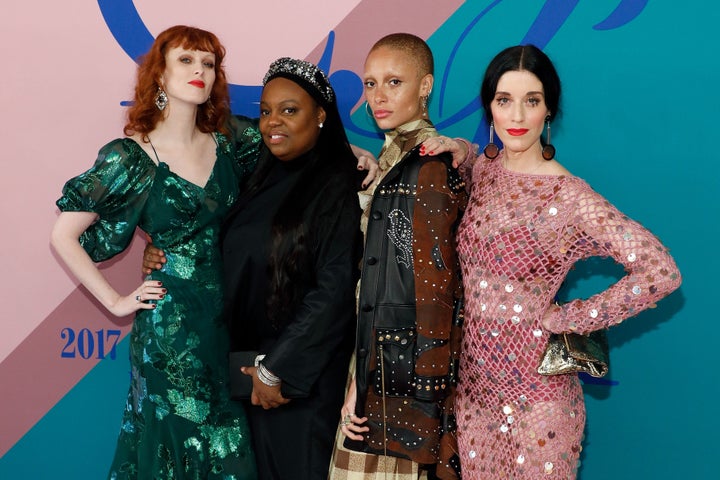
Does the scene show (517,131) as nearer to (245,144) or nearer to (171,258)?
(245,144)

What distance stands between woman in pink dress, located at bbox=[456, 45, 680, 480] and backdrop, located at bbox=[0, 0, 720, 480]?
37.3 inches

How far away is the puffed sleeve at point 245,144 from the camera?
3199 millimetres

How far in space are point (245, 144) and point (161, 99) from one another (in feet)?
1.21

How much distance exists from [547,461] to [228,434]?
3.80 feet

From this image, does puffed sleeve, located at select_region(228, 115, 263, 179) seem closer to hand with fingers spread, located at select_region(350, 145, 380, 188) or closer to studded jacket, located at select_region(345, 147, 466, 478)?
hand with fingers spread, located at select_region(350, 145, 380, 188)

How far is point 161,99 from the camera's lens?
9.99 feet

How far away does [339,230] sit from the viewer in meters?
2.81

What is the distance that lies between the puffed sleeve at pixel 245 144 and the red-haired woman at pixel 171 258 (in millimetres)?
124

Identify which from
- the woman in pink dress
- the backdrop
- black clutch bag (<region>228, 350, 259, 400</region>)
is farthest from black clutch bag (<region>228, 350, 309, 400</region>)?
the backdrop

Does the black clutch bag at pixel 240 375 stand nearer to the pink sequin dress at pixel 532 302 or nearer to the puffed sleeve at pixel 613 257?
the pink sequin dress at pixel 532 302

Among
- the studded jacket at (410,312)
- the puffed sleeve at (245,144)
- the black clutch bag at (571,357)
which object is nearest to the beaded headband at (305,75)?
the puffed sleeve at (245,144)

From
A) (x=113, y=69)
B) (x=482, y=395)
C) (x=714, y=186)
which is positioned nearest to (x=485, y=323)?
(x=482, y=395)

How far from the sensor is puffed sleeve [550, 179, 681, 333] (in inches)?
94.3

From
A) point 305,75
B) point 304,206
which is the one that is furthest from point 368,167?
point 305,75
